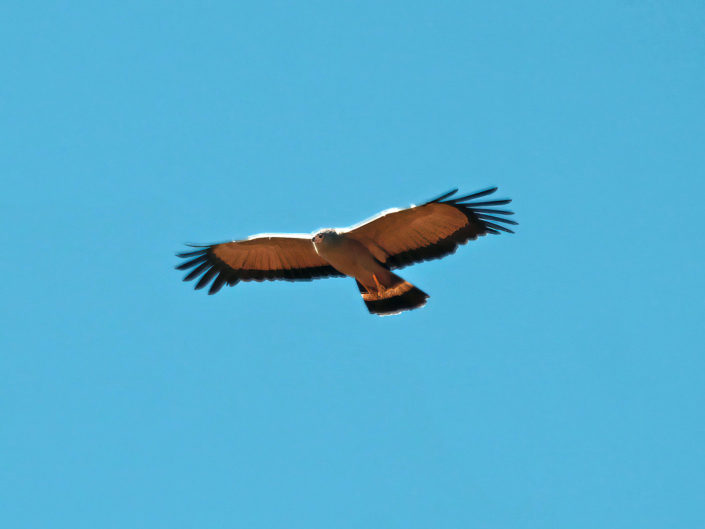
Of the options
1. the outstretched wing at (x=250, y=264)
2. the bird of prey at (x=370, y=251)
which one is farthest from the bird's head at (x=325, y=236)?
the outstretched wing at (x=250, y=264)

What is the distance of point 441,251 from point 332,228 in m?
1.58

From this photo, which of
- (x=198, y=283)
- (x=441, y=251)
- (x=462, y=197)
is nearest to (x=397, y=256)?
(x=441, y=251)

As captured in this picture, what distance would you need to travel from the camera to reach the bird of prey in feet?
43.4

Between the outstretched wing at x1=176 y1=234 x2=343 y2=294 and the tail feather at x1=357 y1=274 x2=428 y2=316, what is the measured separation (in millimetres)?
740

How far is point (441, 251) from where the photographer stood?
13.8m

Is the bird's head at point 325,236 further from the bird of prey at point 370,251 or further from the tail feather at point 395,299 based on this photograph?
the tail feather at point 395,299

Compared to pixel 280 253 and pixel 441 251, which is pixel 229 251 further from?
pixel 441 251

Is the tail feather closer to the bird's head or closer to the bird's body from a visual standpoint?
the bird's body

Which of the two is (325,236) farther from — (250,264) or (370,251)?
(250,264)

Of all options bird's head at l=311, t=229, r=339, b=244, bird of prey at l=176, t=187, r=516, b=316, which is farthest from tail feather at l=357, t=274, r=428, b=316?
bird's head at l=311, t=229, r=339, b=244

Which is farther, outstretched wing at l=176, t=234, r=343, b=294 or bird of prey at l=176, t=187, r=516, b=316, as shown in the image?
outstretched wing at l=176, t=234, r=343, b=294

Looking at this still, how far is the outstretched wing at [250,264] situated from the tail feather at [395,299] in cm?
74

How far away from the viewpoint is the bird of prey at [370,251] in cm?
1323

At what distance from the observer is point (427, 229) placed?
1366cm
